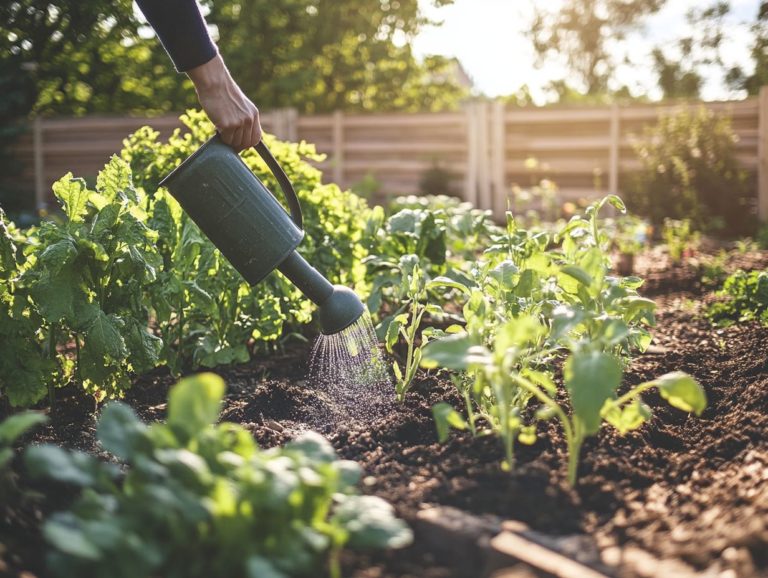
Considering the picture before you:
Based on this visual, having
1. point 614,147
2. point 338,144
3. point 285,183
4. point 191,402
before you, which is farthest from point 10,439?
point 338,144

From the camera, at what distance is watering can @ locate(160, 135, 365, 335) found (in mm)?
2098

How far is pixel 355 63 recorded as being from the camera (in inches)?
567

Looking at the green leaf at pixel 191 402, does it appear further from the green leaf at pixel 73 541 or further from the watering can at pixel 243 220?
the watering can at pixel 243 220

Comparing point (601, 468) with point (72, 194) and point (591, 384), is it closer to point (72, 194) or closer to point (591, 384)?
point (591, 384)

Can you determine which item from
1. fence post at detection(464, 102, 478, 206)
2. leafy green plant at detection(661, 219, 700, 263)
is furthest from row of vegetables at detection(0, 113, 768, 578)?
fence post at detection(464, 102, 478, 206)

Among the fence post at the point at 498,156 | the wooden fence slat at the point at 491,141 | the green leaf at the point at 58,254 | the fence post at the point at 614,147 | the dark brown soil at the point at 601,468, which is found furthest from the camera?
the fence post at the point at 498,156

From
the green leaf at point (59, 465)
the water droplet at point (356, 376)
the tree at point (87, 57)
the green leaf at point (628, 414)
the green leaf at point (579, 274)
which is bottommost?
the water droplet at point (356, 376)

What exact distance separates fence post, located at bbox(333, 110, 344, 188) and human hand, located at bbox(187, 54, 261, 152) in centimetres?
869

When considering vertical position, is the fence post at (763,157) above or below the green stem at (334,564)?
above

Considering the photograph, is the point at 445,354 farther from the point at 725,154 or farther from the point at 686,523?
the point at 725,154

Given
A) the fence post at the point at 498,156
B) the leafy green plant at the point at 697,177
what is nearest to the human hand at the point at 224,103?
the leafy green plant at the point at 697,177

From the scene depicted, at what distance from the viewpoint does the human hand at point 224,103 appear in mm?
2102

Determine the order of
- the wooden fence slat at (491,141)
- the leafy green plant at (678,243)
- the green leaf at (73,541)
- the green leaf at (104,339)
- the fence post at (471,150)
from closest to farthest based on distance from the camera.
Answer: the green leaf at (73,541) → the green leaf at (104,339) → the leafy green plant at (678,243) → the wooden fence slat at (491,141) → the fence post at (471,150)

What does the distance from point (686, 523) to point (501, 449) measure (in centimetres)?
46
